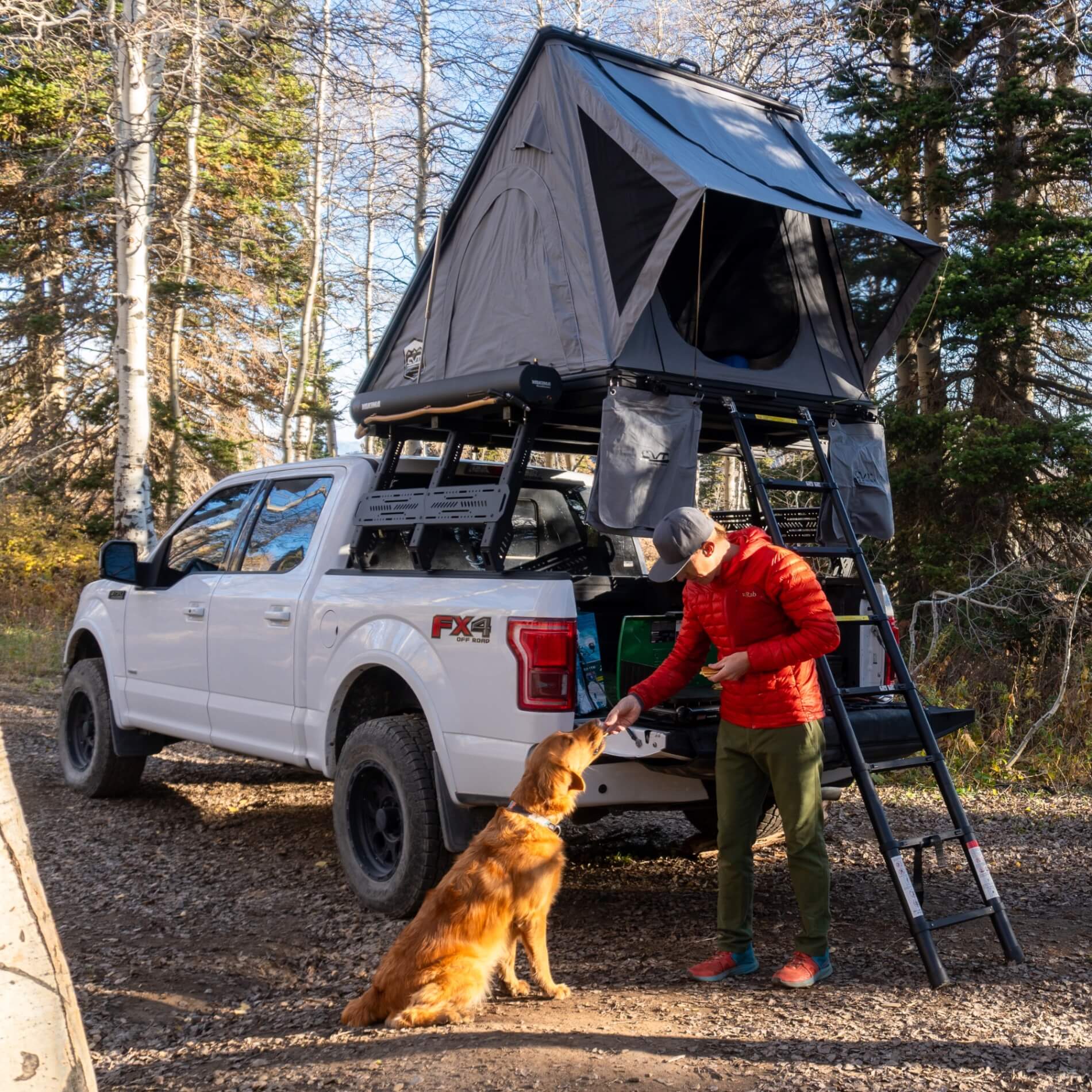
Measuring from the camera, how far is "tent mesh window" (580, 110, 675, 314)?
505 cm

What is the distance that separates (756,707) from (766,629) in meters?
0.30

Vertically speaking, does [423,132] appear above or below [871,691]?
above

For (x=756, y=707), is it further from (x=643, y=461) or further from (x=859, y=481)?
(x=859, y=481)

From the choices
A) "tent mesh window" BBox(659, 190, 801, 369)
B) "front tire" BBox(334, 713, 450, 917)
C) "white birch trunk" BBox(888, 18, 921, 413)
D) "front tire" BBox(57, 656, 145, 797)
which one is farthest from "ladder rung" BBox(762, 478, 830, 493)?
"white birch trunk" BBox(888, 18, 921, 413)

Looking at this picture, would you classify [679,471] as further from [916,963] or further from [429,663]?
[916,963]

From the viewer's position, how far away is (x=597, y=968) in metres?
4.48

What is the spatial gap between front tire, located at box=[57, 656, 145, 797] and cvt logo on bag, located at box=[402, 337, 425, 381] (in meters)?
3.14

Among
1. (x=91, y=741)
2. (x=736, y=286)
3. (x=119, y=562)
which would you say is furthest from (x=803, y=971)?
(x=91, y=741)

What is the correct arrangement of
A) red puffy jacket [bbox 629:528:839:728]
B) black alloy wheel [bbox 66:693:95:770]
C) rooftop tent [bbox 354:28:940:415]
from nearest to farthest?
red puffy jacket [bbox 629:528:839:728]
rooftop tent [bbox 354:28:940:415]
black alloy wheel [bbox 66:693:95:770]

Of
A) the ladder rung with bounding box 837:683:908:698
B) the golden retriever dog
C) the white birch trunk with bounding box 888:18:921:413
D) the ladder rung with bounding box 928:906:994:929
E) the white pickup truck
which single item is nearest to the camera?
the golden retriever dog

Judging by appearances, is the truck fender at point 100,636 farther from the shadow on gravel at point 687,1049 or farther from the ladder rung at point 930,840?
the ladder rung at point 930,840

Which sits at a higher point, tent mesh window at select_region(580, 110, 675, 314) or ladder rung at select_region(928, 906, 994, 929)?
tent mesh window at select_region(580, 110, 675, 314)

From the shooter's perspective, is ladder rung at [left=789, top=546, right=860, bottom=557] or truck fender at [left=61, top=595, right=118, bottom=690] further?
truck fender at [left=61, top=595, right=118, bottom=690]

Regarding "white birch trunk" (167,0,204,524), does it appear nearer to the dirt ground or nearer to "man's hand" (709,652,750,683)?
the dirt ground
